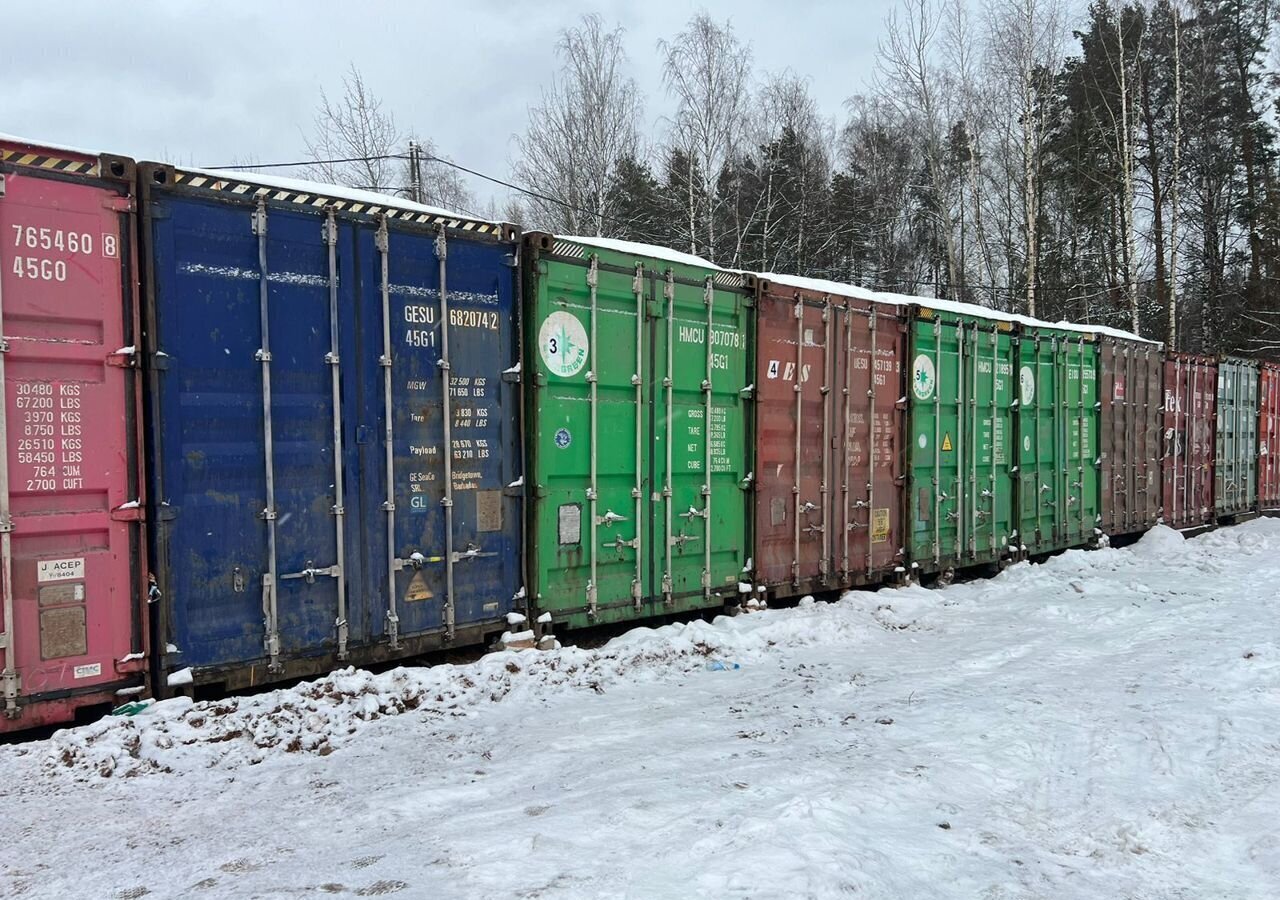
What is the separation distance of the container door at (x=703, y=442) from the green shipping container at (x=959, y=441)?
3036 mm

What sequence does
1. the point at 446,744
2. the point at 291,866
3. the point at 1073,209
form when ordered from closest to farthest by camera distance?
the point at 291,866
the point at 446,744
the point at 1073,209

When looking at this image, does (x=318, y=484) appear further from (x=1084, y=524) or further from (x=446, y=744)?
(x=1084, y=524)

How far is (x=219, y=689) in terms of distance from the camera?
5.27 metres

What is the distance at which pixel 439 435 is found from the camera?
20.2ft

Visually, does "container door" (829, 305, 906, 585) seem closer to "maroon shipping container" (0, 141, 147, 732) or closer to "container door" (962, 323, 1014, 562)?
"container door" (962, 323, 1014, 562)

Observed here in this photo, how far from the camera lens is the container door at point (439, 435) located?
584cm

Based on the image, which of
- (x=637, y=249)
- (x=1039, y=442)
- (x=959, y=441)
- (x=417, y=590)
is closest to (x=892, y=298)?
(x=959, y=441)

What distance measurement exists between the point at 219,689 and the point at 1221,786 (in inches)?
234

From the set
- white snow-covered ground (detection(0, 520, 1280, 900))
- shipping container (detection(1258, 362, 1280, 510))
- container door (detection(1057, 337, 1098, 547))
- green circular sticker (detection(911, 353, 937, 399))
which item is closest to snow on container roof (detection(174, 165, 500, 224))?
white snow-covered ground (detection(0, 520, 1280, 900))

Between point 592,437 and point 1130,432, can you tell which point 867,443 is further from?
point 1130,432

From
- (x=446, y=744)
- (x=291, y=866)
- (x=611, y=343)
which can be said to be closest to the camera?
(x=291, y=866)

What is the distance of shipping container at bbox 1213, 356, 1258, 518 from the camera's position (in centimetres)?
1688

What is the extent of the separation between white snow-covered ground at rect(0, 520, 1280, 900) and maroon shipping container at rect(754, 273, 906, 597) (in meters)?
1.88

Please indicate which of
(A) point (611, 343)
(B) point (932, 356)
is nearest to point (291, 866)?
(A) point (611, 343)
